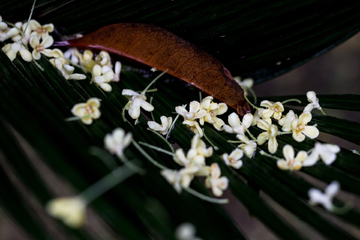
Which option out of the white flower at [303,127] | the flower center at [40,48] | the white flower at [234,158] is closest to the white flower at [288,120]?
the white flower at [303,127]

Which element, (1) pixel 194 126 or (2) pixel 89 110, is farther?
(1) pixel 194 126

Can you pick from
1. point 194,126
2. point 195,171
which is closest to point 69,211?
point 195,171

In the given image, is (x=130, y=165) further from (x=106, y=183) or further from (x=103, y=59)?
(x=103, y=59)

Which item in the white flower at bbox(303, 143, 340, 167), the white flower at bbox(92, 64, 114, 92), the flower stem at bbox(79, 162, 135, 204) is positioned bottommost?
the white flower at bbox(303, 143, 340, 167)

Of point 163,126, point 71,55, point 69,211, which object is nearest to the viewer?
point 69,211

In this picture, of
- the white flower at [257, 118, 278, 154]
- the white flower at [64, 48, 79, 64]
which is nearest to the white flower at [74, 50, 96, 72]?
the white flower at [64, 48, 79, 64]

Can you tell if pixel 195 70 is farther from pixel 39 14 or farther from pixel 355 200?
pixel 355 200

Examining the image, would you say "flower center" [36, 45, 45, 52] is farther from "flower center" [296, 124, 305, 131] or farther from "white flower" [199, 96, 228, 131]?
"flower center" [296, 124, 305, 131]
